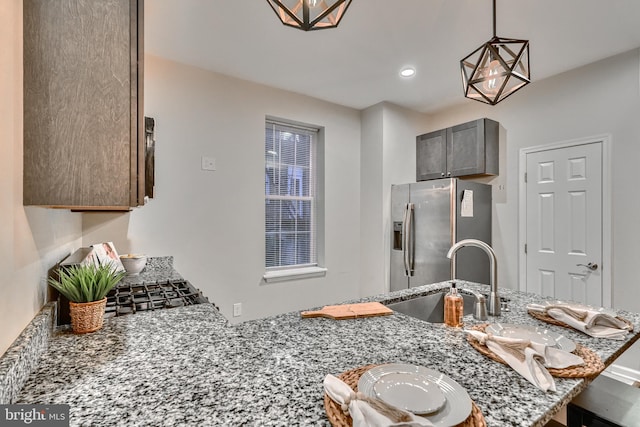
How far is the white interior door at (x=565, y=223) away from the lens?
271 cm

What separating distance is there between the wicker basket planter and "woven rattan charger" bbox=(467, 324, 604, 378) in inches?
51.1

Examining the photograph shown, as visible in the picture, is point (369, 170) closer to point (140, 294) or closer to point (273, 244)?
point (273, 244)

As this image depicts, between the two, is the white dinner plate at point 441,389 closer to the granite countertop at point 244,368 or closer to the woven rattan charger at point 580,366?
the granite countertop at point 244,368

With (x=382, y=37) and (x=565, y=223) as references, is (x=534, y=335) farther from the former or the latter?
(x=565, y=223)

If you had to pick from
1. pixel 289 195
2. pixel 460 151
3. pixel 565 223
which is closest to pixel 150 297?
pixel 289 195

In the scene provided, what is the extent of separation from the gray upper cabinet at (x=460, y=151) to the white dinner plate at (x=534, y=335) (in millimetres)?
2492

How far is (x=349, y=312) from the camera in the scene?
51.6 inches

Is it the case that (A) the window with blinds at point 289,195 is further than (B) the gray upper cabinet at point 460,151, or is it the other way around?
(A) the window with blinds at point 289,195

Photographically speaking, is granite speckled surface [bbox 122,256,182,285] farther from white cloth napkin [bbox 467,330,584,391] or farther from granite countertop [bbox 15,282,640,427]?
white cloth napkin [bbox 467,330,584,391]

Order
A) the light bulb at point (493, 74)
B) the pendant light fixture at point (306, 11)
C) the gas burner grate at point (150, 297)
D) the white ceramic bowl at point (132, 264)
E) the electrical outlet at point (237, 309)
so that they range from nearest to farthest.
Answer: the pendant light fixture at point (306, 11) → the gas burner grate at point (150, 297) → the light bulb at point (493, 74) → the white ceramic bowl at point (132, 264) → the electrical outlet at point (237, 309)

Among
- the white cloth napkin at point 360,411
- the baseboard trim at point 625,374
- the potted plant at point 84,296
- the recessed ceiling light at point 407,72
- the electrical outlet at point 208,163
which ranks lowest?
the baseboard trim at point 625,374

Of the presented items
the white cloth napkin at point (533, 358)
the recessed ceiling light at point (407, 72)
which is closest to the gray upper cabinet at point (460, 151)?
the recessed ceiling light at point (407, 72)

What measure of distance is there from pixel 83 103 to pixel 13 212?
35 cm

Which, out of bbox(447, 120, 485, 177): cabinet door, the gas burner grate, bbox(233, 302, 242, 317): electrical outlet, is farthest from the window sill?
bbox(447, 120, 485, 177): cabinet door
